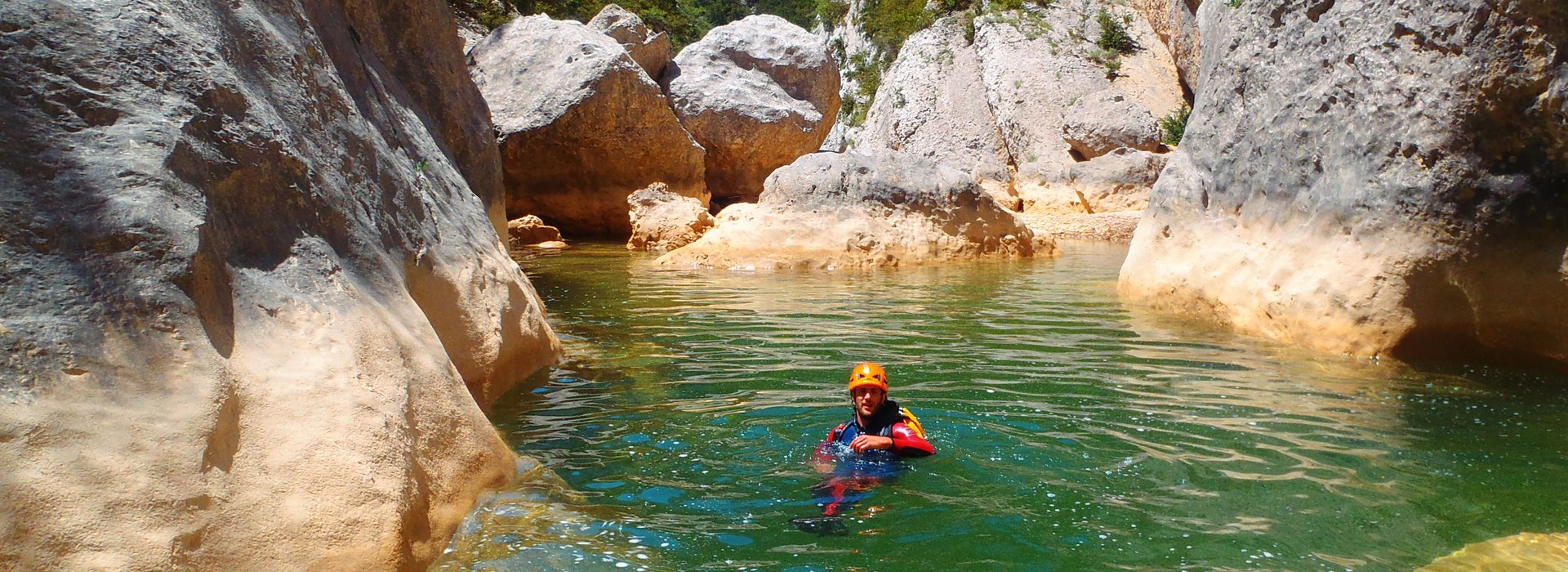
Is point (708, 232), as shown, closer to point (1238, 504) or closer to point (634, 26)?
point (634, 26)

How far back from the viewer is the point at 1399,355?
6.95 m

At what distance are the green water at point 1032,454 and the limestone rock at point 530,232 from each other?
355 inches

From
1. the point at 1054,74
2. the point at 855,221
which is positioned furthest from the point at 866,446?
the point at 1054,74

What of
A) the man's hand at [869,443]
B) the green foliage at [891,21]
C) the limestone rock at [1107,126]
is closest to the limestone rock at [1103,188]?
the limestone rock at [1107,126]

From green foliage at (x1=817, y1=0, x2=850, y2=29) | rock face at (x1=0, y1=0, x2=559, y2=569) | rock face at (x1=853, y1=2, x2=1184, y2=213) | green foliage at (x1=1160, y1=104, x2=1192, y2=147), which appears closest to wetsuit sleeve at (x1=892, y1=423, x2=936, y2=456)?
rock face at (x1=0, y1=0, x2=559, y2=569)

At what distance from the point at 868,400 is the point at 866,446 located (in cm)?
33

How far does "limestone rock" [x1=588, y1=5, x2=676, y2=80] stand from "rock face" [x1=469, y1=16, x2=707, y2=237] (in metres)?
2.17

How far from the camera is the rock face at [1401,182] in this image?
6.46 m

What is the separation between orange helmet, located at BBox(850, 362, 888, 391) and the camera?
5.21 m

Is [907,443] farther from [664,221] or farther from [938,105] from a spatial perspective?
[938,105]

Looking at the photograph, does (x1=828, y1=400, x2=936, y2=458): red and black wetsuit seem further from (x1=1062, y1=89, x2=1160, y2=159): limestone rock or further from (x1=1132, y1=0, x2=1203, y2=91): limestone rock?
(x1=1132, y1=0, x2=1203, y2=91): limestone rock

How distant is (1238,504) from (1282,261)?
13.3ft

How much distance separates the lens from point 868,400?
5.21 metres

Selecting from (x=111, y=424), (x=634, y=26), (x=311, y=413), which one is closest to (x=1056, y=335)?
(x=311, y=413)
